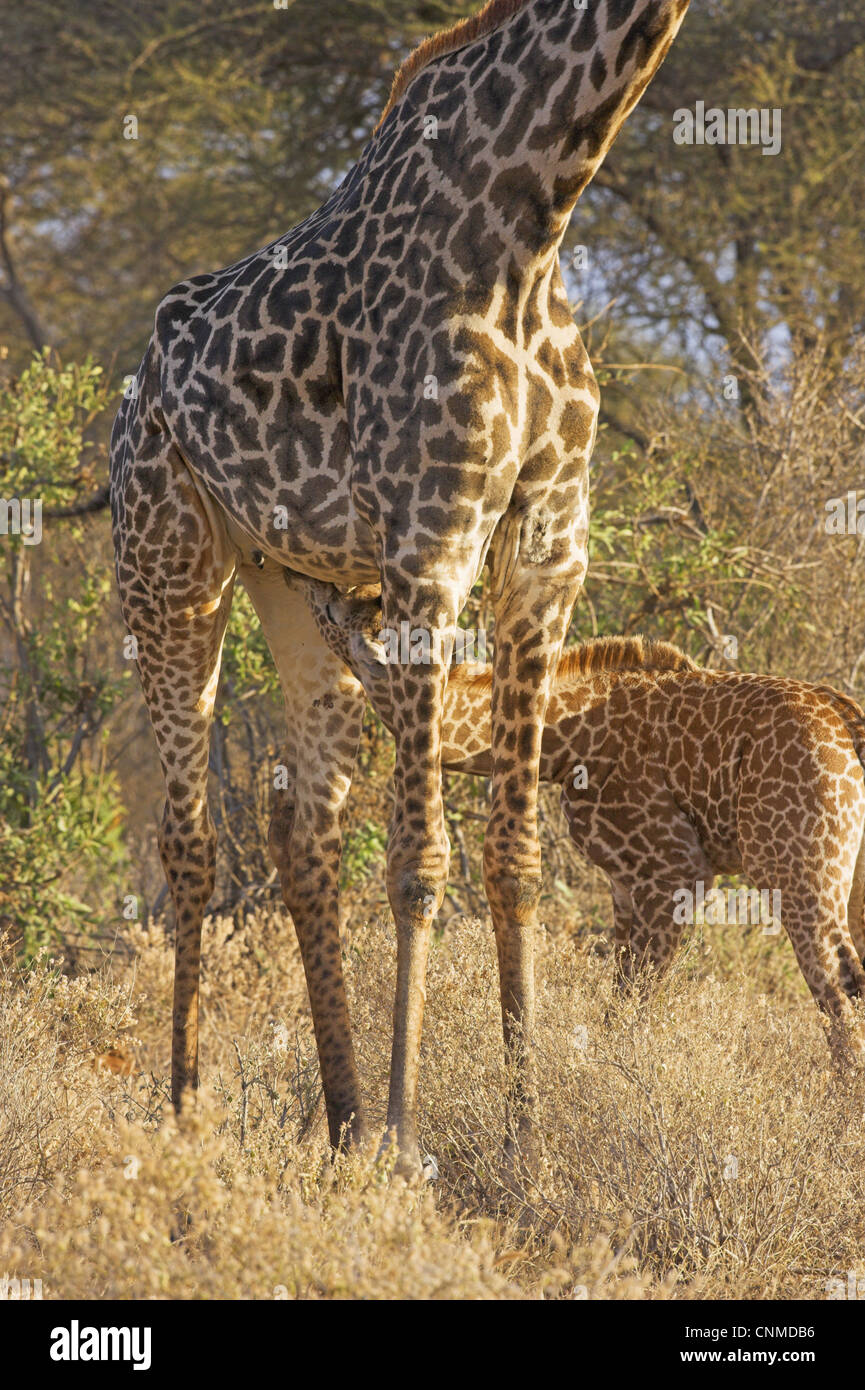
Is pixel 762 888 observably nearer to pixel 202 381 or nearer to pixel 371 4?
pixel 202 381

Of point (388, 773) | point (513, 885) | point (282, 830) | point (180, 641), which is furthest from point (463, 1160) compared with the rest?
point (388, 773)

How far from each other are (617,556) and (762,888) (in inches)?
118

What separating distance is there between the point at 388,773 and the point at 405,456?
3639mm

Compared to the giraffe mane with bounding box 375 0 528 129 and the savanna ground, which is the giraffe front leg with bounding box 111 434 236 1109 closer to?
the savanna ground

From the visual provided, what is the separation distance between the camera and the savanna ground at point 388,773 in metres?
A: 3.69

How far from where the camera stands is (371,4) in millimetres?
11594

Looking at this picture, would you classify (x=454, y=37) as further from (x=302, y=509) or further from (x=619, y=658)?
(x=619, y=658)

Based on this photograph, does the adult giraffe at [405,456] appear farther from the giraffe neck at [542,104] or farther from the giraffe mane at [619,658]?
the giraffe mane at [619,658]

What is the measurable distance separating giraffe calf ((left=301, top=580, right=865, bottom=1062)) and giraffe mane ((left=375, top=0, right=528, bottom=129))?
248cm

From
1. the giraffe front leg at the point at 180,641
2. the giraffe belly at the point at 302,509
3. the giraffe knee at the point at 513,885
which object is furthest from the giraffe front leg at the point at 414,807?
the giraffe front leg at the point at 180,641

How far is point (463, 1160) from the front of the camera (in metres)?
4.27

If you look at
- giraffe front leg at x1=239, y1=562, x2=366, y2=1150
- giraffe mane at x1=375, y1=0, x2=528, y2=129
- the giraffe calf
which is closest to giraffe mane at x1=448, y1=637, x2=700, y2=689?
the giraffe calf

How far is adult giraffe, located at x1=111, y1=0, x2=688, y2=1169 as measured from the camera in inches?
150
